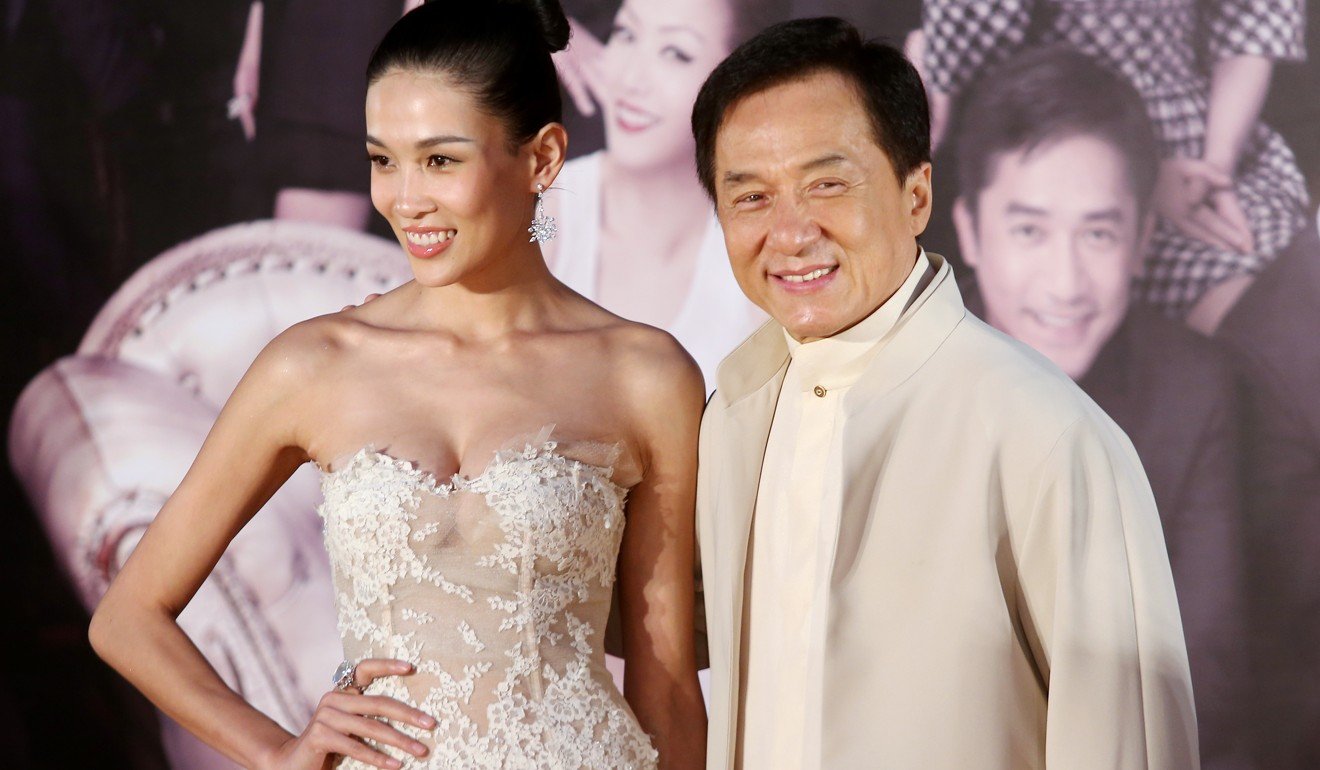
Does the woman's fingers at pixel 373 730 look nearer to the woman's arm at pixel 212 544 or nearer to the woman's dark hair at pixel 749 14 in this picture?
the woman's arm at pixel 212 544

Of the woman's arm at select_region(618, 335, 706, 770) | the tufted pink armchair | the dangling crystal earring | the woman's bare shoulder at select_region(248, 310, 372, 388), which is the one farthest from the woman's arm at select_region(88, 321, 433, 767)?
the tufted pink armchair

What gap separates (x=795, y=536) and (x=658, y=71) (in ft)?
6.40

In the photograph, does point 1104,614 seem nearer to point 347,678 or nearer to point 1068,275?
point 347,678

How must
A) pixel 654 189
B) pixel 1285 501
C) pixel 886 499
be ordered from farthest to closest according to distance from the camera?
1. pixel 654 189
2. pixel 1285 501
3. pixel 886 499

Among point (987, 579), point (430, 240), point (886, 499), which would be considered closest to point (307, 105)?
point (430, 240)

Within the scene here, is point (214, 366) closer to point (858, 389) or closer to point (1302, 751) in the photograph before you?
point (858, 389)

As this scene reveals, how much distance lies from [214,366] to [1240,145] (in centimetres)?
253

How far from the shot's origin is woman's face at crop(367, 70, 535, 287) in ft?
6.15

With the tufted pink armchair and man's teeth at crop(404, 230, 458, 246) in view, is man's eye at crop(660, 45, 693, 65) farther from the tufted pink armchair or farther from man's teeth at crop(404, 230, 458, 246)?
man's teeth at crop(404, 230, 458, 246)

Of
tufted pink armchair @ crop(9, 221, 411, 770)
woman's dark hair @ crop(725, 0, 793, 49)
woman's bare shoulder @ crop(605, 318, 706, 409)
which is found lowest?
tufted pink armchair @ crop(9, 221, 411, 770)

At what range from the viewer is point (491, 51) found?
6.28ft

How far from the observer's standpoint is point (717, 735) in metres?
1.72

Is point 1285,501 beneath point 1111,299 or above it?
beneath

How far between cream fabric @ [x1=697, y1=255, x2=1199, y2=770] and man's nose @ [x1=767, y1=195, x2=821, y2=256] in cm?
16
